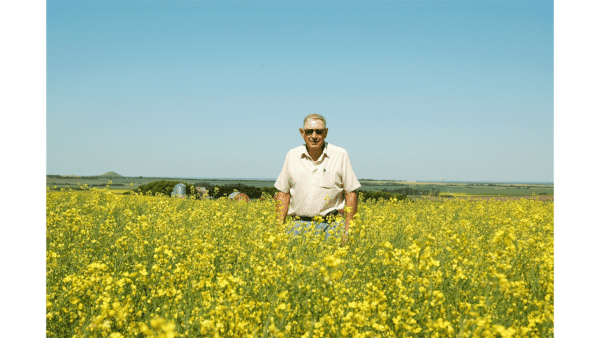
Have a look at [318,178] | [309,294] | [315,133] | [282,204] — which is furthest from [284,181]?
[309,294]

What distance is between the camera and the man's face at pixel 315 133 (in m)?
3.79

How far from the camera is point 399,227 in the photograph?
5.41 metres

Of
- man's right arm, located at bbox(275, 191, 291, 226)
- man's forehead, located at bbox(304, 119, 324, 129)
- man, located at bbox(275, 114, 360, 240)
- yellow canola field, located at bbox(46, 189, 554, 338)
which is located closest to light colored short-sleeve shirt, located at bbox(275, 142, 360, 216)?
man, located at bbox(275, 114, 360, 240)

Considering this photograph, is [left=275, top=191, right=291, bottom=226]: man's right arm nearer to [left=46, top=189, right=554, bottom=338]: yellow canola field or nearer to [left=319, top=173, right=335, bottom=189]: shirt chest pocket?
[left=46, top=189, right=554, bottom=338]: yellow canola field

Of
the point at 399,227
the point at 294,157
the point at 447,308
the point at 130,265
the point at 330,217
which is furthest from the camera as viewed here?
the point at 399,227

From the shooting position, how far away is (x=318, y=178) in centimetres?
380

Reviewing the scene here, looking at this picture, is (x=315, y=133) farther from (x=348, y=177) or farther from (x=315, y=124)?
(x=348, y=177)

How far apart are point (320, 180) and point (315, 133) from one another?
1.71ft

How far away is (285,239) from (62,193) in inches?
321

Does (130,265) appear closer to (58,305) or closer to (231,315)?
(58,305)

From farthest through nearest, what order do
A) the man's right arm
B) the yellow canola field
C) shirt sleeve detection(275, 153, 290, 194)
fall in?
1. shirt sleeve detection(275, 153, 290, 194)
2. the man's right arm
3. the yellow canola field

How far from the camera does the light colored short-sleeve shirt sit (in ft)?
12.4
